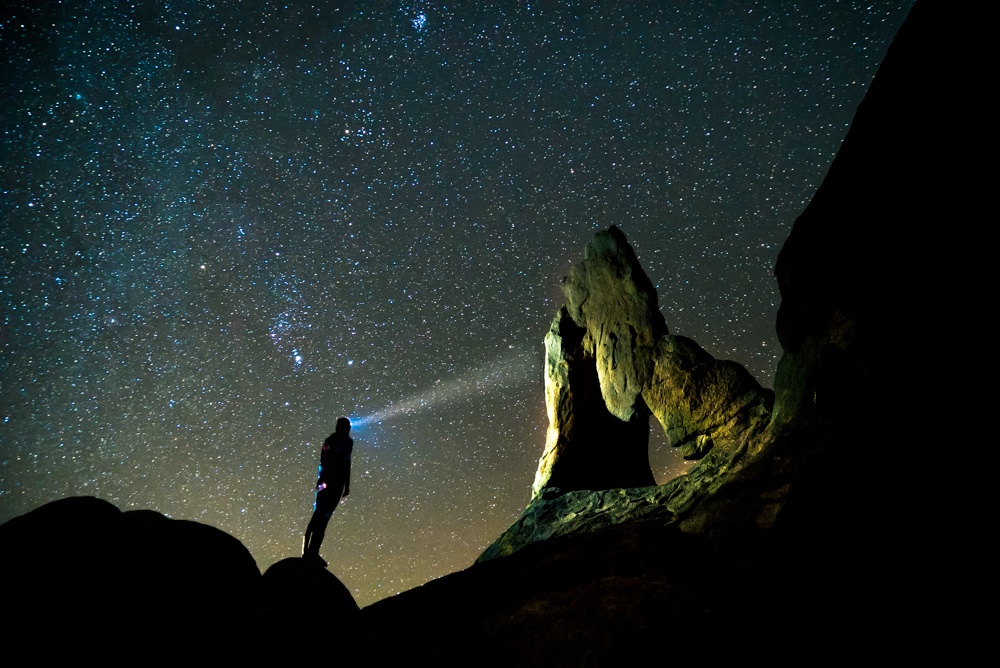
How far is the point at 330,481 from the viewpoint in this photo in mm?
8523

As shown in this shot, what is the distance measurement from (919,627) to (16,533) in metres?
7.12

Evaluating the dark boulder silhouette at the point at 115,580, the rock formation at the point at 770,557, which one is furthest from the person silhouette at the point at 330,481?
the dark boulder silhouette at the point at 115,580

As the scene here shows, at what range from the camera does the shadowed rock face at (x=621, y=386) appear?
9.48 m

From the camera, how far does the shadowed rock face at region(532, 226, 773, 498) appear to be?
373 inches

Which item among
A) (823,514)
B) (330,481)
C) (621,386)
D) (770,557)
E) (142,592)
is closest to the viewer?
(770,557)

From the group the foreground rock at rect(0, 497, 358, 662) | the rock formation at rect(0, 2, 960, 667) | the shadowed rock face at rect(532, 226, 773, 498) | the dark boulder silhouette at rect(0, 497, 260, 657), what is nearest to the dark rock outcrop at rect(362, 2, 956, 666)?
the rock formation at rect(0, 2, 960, 667)

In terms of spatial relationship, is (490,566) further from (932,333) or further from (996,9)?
(996,9)

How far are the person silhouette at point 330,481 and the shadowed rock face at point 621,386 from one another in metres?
5.10

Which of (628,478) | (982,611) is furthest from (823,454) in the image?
(628,478)

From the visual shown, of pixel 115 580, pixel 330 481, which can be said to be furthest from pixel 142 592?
pixel 330 481

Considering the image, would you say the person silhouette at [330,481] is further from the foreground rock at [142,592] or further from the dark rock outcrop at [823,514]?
the dark rock outcrop at [823,514]

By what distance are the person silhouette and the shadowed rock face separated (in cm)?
510

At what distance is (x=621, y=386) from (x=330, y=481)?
7240 millimetres

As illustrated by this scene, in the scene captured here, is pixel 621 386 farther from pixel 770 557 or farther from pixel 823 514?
pixel 770 557
